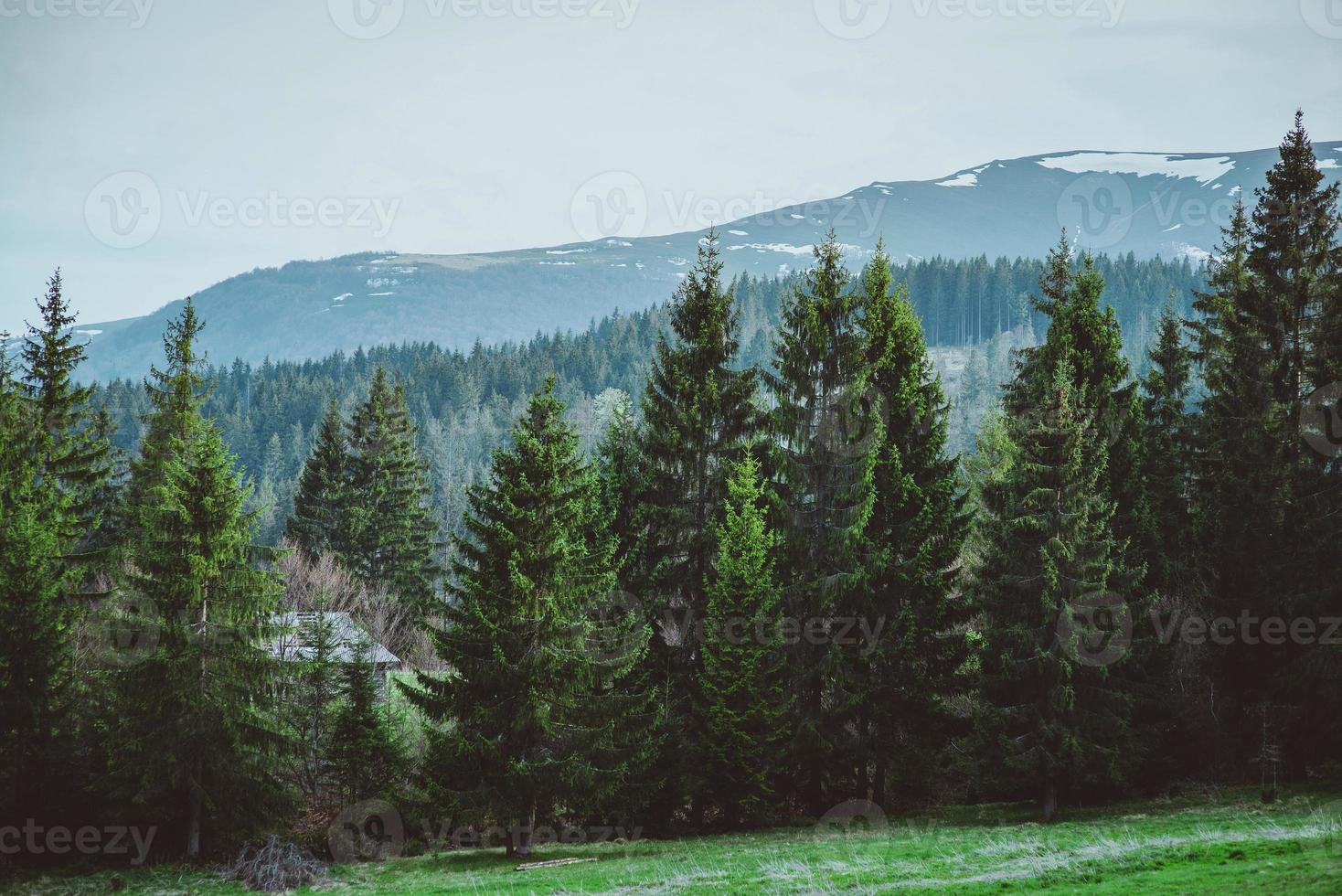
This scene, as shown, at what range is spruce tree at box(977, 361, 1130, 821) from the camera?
24.2m

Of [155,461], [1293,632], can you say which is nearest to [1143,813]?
[1293,632]

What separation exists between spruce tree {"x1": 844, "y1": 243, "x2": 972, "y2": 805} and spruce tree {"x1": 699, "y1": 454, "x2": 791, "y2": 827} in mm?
2617

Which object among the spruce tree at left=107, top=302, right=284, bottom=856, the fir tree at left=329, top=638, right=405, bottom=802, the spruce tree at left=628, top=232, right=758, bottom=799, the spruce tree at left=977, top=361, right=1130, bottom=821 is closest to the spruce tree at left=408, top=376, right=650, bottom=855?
the spruce tree at left=628, top=232, right=758, bottom=799

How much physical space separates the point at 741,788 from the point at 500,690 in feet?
22.7

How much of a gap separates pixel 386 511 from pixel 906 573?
35642 mm

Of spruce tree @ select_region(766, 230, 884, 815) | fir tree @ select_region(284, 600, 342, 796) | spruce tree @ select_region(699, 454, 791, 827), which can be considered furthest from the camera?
fir tree @ select_region(284, 600, 342, 796)

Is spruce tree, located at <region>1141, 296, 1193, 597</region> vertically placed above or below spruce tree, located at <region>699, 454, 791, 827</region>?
above

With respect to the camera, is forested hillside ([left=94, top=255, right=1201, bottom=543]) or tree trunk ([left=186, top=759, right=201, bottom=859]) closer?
tree trunk ([left=186, top=759, right=201, bottom=859])

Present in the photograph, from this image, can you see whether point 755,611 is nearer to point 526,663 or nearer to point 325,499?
point 526,663

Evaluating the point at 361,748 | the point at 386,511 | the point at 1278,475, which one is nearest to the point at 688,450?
the point at 361,748

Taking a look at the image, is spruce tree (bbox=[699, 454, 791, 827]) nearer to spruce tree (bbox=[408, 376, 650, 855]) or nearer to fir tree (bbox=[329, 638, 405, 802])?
spruce tree (bbox=[408, 376, 650, 855])

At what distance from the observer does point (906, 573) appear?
2683 cm

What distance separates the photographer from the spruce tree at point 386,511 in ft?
175

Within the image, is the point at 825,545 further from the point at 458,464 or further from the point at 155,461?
the point at 458,464
